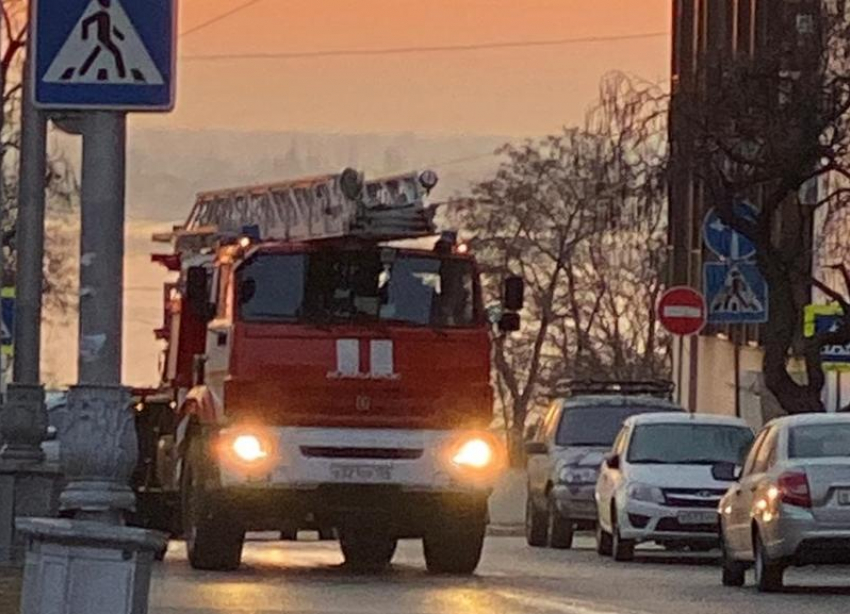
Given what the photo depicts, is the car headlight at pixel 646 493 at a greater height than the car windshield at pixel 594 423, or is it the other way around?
the car windshield at pixel 594 423

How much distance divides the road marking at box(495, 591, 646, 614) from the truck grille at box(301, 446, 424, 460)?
215 cm

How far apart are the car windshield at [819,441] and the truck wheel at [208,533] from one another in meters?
4.72

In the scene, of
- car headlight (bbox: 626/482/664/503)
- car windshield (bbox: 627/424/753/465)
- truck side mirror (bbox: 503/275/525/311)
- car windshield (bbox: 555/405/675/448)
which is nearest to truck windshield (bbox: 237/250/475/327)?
truck side mirror (bbox: 503/275/525/311)

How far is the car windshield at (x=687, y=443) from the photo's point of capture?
3109 cm

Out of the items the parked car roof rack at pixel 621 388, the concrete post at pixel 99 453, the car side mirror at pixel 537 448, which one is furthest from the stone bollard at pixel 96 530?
the parked car roof rack at pixel 621 388

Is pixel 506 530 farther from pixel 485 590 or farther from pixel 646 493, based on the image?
pixel 485 590

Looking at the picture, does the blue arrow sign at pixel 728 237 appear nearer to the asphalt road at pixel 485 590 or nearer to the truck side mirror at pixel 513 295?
the asphalt road at pixel 485 590

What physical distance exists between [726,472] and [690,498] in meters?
2.69

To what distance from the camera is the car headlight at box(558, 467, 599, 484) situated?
34.7 meters

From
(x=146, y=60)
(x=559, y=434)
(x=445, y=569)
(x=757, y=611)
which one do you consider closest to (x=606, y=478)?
(x=559, y=434)

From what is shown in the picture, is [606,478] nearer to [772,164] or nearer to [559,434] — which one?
[559,434]

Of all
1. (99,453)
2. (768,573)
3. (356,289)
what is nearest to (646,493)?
(768,573)

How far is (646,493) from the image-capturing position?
99.5ft

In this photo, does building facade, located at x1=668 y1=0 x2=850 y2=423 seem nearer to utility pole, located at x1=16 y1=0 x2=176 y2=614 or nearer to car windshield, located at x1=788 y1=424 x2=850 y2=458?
car windshield, located at x1=788 y1=424 x2=850 y2=458
